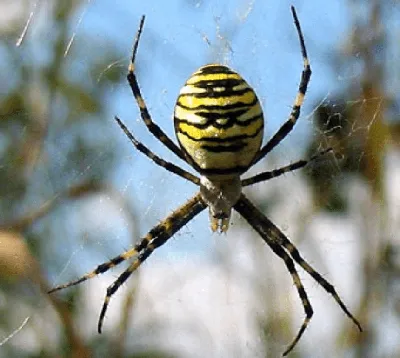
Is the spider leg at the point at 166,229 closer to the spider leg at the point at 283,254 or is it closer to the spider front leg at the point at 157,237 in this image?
the spider front leg at the point at 157,237

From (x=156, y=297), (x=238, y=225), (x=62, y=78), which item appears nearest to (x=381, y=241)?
(x=238, y=225)

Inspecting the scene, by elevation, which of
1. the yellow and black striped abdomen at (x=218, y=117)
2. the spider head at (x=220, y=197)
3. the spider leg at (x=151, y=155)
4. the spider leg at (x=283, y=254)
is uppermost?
the yellow and black striped abdomen at (x=218, y=117)

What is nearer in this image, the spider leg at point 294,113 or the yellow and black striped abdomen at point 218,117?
the yellow and black striped abdomen at point 218,117

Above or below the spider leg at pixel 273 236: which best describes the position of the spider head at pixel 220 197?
above

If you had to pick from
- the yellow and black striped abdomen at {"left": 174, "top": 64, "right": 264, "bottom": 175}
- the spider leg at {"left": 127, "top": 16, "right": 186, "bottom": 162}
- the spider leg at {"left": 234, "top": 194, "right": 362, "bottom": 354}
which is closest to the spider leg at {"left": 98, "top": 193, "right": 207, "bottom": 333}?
the spider leg at {"left": 234, "top": 194, "right": 362, "bottom": 354}

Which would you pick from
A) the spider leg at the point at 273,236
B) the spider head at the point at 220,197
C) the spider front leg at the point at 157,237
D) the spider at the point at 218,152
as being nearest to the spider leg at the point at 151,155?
the spider at the point at 218,152

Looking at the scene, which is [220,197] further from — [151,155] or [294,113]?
[294,113]

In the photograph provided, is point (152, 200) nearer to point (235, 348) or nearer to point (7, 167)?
point (7, 167)
